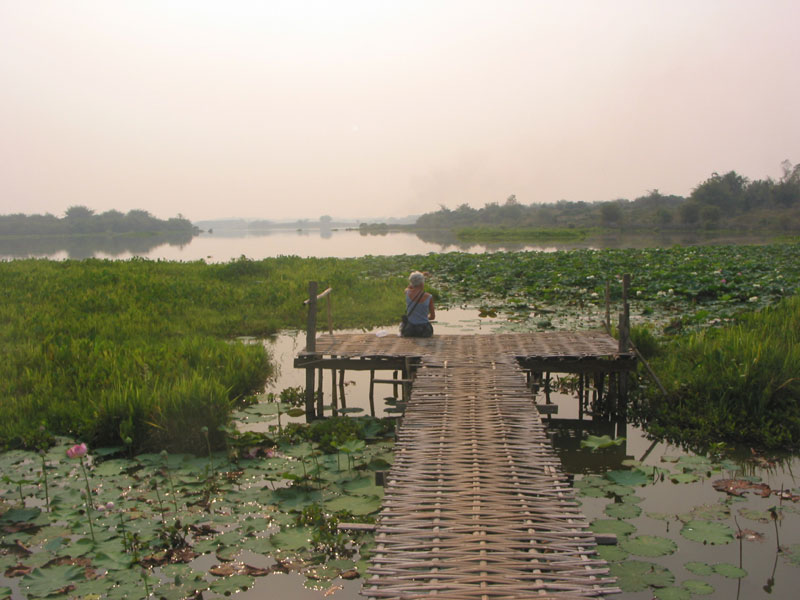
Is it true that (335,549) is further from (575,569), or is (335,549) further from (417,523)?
(575,569)

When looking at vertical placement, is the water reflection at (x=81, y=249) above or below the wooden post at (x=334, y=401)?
above

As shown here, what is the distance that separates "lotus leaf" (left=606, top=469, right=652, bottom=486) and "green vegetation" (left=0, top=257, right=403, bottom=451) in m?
3.45

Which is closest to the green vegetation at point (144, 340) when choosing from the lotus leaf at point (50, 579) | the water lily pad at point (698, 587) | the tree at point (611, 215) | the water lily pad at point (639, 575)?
the lotus leaf at point (50, 579)

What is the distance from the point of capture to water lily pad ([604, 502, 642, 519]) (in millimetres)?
4359

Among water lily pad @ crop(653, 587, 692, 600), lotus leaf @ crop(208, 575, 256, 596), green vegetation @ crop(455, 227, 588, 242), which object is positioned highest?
green vegetation @ crop(455, 227, 588, 242)

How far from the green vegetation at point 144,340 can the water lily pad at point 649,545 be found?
359 centimetres

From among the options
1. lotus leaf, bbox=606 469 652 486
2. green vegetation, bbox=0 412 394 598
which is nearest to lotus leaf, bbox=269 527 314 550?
green vegetation, bbox=0 412 394 598

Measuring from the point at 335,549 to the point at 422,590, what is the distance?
1.31 meters

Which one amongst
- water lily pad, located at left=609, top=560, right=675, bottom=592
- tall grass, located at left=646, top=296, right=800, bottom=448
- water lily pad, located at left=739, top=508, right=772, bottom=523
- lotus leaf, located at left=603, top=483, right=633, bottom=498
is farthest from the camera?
tall grass, located at left=646, top=296, right=800, bottom=448

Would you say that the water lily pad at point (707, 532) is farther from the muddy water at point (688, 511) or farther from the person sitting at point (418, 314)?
the person sitting at point (418, 314)

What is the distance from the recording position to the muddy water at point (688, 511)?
3.60m

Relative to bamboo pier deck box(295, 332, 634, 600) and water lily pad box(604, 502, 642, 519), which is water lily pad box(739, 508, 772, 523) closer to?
water lily pad box(604, 502, 642, 519)

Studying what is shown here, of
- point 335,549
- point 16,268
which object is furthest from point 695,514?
point 16,268

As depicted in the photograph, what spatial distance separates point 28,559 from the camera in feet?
12.5
